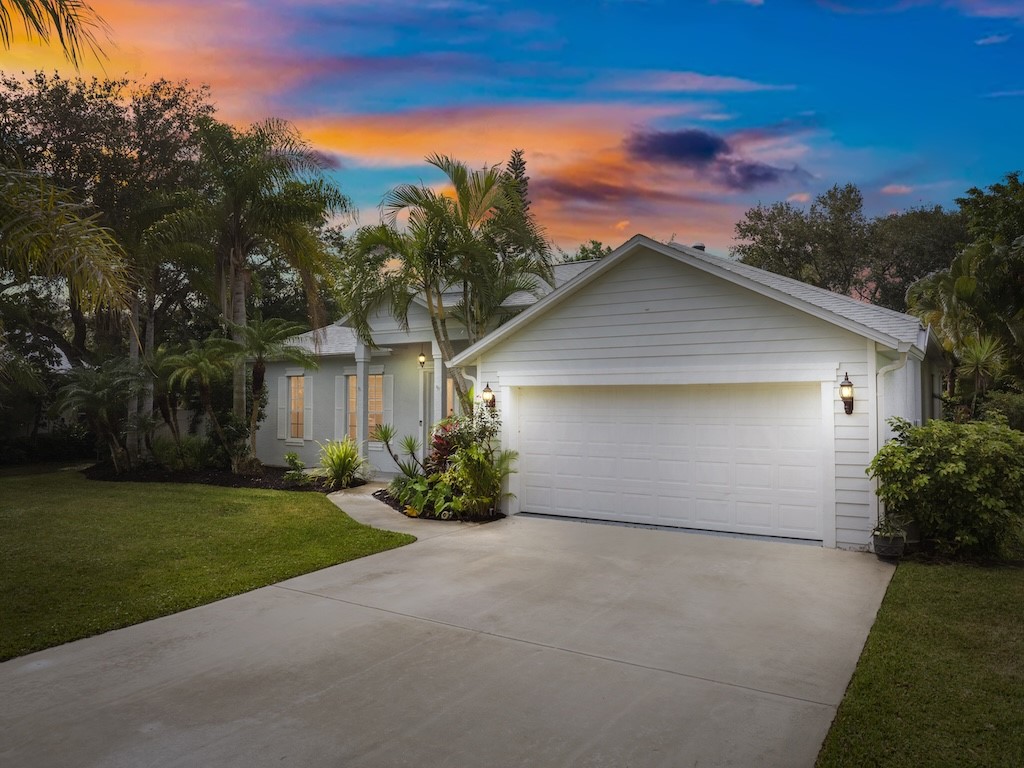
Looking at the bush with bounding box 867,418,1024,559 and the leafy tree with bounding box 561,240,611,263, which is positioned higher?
the leafy tree with bounding box 561,240,611,263

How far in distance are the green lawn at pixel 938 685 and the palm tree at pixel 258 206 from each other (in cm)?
1200

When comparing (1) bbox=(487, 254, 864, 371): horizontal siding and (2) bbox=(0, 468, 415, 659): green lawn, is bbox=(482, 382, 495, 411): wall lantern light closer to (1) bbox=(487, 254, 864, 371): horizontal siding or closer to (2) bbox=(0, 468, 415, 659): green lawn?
(1) bbox=(487, 254, 864, 371): horizontal siding

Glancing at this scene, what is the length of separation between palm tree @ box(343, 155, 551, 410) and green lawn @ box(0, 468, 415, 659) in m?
3.71

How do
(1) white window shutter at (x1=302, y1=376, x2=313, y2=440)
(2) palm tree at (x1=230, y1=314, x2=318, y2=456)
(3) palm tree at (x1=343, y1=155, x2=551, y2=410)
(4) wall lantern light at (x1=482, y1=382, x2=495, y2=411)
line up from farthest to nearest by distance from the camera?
(1) white window shutter at (x1=302, y1=376, x2=313, y2=440) → (2) palm tree at (x1=230, y1=314, x2=318, y2=456) → (3) palm tree at (x1=343, y1=155, x2=551, y2=410) → (4) wall lantern light at (x1=482, y1=382, x2=495, y2=411)

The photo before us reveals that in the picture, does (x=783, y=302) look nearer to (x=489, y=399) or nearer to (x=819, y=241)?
(x=489, y=399)

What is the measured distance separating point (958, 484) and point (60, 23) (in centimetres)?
986

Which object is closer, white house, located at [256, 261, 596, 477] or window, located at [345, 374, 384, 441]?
white house, located at [256, 261, 596, 477]

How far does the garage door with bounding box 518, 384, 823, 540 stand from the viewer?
866 centimetres

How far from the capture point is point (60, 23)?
6043 millimetres

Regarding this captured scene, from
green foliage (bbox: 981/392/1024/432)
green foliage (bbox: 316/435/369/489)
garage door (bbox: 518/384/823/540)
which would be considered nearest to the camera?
garage door (bbox: 518/384/823/540)

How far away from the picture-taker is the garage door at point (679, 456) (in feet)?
28.4

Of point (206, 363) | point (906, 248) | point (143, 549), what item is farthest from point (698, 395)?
point (906, 248)

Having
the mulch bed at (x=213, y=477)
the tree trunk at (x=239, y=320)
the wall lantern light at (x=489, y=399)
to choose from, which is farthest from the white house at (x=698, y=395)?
the tree trunk at (x=239, y=320)

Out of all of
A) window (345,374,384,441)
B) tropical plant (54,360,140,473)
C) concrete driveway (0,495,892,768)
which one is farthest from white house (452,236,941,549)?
tropical plant (54,360,140,473)
